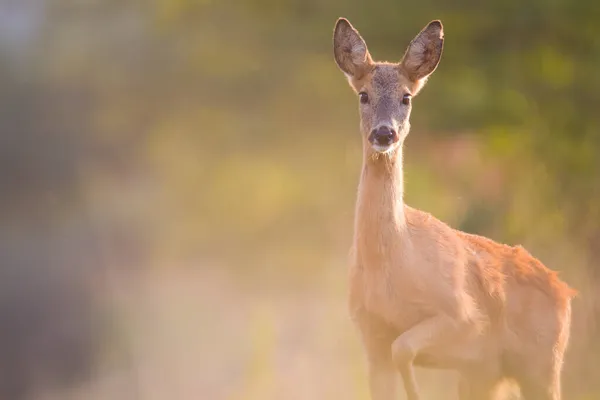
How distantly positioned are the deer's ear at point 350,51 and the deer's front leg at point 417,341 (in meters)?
1.53

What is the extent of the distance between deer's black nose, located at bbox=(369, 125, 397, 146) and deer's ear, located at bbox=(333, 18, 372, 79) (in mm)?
675

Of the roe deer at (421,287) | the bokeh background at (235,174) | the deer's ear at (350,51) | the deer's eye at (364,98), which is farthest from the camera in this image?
the bokeh background at (235,174)

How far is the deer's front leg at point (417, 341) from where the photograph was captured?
6551 mm

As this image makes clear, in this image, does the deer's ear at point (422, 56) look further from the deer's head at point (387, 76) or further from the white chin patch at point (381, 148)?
the white chin patch at point (381, 148)

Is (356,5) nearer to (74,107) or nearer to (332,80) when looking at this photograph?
(332,80)

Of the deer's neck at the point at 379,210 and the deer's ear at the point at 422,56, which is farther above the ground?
the deer's ear at the point at 422,56

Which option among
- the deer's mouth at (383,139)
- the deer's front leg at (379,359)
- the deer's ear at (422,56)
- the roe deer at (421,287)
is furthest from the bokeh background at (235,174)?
the deer's mouth at (383,139)

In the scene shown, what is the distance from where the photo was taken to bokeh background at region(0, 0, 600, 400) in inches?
549

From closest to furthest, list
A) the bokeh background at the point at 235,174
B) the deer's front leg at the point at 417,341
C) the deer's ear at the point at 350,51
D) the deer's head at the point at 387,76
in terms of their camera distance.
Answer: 1. the deer's front leg at the point at 417,341
2. the deer's head at the point at 387,76
3. the deer's ear at the point at 350,51
4. the bokeh background at the point at 235,174

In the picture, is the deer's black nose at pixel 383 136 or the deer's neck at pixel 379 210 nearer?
the deer's black nose at pixel 383 136

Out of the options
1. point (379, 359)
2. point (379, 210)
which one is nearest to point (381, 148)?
point (379, 210)

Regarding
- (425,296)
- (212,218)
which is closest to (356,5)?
(212,218)

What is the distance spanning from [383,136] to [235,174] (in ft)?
33.3

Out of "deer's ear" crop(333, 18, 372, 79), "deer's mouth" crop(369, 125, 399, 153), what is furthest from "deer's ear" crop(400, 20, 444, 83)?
"deer's mouth" crop(369, 125, 399, 153)
